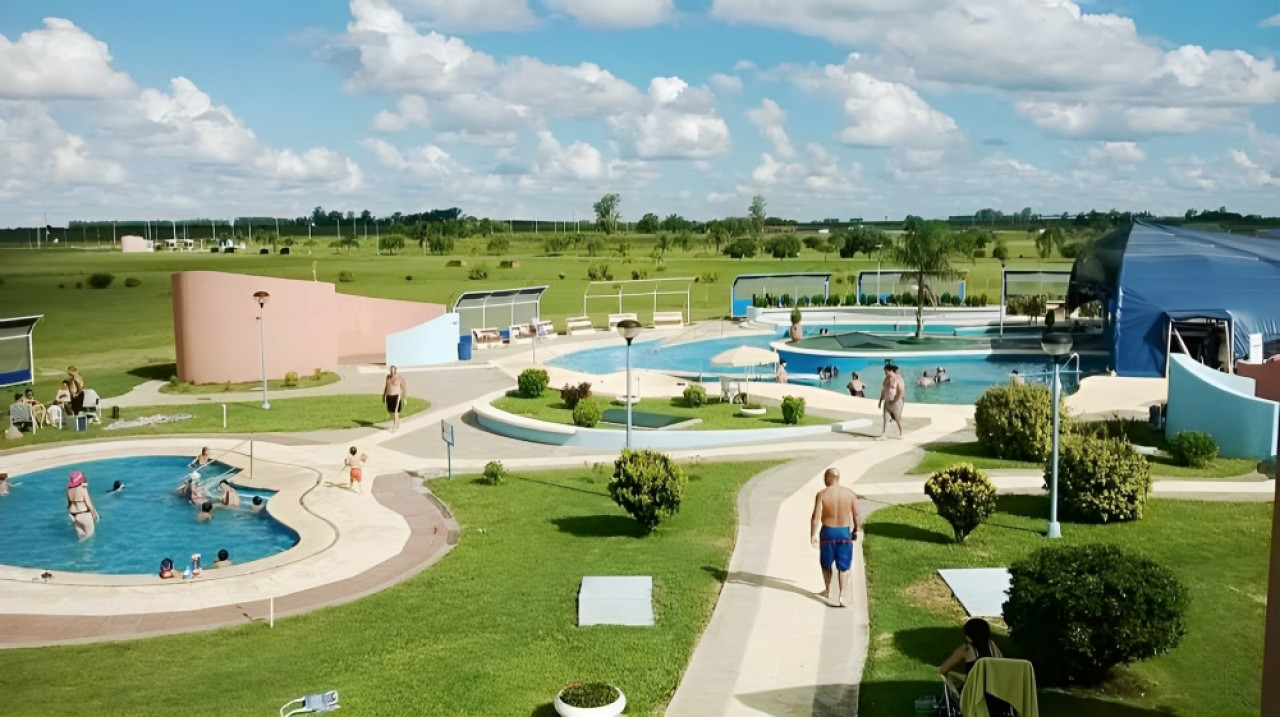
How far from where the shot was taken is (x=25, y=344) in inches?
1187

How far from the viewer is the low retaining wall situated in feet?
72.2

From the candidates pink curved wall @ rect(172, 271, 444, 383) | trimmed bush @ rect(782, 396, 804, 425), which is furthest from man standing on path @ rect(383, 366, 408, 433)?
pink curved wall @ rect(172, 271, 444, 383)

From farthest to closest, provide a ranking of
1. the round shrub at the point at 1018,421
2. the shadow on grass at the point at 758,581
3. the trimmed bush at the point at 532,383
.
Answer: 1. the trimmed bush at the point at 532,383
2. the round shrub at the point at 1018,421
3. the shadow on grass at the point at 758,581

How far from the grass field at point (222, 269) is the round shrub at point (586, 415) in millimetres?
11286

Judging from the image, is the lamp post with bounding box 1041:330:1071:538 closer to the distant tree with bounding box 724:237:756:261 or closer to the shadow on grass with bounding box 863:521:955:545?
the shadow on grass with bounding box 863:521:955:545

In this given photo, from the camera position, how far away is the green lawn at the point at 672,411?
2352 cm

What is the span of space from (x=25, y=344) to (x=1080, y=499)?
27.8 m

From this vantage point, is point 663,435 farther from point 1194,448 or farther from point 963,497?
point 1194,448

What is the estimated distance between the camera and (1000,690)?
8172 mm

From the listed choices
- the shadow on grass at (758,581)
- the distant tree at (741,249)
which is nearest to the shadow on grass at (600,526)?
the shadow on grass at (758,581)

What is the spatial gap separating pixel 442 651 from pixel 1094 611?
619 centimetres

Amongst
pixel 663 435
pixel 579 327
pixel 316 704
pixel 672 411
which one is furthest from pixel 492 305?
pixel 316 704

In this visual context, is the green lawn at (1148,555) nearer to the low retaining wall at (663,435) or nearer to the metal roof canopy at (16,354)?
the low retaining wall at (663,435)

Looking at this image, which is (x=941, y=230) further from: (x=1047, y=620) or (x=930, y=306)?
(x=1047, y=620)
